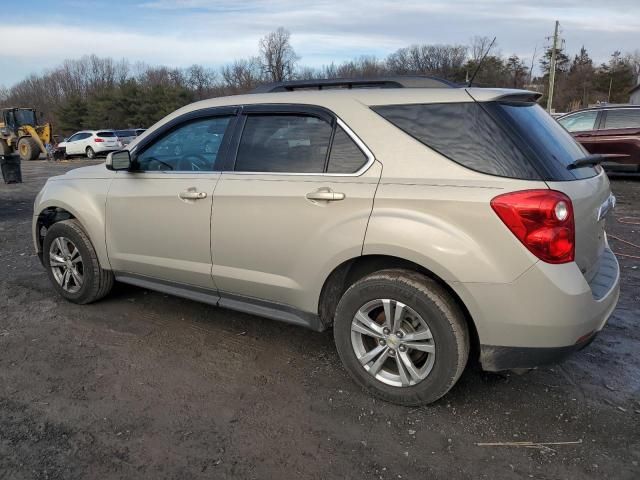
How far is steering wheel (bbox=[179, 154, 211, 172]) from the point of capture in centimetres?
373

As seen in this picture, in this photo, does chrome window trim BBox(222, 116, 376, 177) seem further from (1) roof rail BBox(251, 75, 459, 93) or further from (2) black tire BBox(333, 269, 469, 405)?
(2) black tire BBox(333, 269, 469, 405)

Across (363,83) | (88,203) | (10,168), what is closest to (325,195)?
(363,83)

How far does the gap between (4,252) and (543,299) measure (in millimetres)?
6599

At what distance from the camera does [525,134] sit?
2.73m

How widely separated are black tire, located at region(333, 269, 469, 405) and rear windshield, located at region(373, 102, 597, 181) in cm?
71

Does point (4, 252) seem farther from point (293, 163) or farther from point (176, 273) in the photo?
point (293, 163)

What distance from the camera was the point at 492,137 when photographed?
2713 mm

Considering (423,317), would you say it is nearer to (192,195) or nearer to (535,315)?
(535,315)

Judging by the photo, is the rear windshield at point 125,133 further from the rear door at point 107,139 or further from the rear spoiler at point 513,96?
the rear spoiler at point 513,96

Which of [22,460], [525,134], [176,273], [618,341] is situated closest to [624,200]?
[618,341]

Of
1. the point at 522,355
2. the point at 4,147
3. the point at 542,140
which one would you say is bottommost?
the point at 4,147

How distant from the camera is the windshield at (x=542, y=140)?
2688 millimetres

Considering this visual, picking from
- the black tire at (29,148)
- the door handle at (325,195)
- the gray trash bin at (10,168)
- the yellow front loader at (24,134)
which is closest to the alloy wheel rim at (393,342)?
the door handle at (325,195)

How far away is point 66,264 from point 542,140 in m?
3.94
